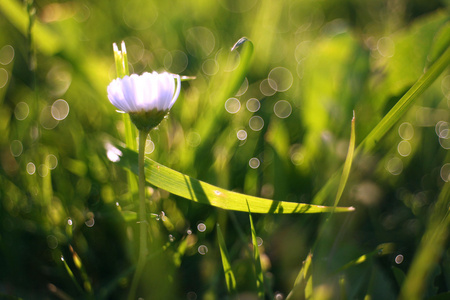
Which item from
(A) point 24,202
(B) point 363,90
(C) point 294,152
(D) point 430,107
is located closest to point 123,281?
(A) point 24,202

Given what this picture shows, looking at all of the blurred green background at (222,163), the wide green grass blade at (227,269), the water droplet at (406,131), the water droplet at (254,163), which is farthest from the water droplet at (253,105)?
the wide green grass blade at (227,269)

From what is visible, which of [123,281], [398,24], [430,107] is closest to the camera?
[123,281]

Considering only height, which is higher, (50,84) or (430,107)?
(50,84)

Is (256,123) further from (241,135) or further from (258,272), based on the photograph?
(258,272)

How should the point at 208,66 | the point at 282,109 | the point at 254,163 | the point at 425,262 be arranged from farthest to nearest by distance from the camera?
the point at 208,66
the point at 282,109
the point at 254,163
the point at 425,262

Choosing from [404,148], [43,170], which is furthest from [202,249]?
[404,148]

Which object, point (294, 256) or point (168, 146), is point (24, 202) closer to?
point (168, 146)
